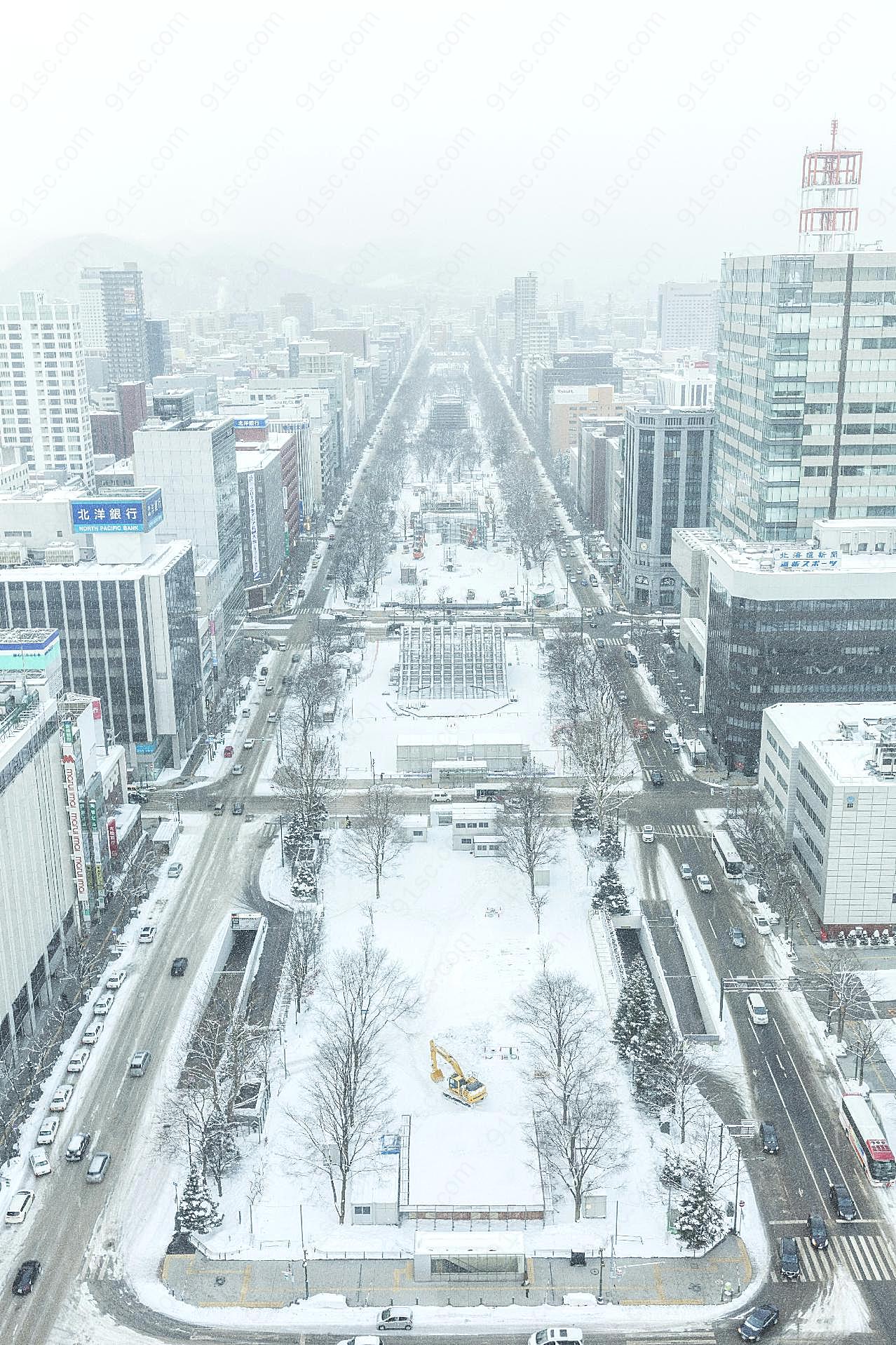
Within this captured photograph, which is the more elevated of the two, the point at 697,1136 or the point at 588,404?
the point at 588,404

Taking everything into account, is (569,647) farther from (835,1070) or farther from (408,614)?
(835,1070)

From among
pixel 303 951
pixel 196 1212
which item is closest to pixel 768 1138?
pixel 196 1212

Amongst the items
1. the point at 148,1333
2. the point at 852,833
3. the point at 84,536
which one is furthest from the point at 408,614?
the point at 148,1333

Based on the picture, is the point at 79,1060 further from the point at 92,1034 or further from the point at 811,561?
the point at 811,561

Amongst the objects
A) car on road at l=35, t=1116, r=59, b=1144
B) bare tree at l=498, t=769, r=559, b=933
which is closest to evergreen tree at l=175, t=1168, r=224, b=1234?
car on road at l=35, t=1116, r=59, b=1144

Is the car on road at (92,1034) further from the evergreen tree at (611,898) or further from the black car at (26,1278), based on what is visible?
the evergreen tree at (611,898)

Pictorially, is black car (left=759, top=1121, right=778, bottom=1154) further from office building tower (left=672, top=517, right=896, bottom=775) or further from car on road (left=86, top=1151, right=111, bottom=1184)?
office building tower (left=672, top=517, right=896, bottom=775)

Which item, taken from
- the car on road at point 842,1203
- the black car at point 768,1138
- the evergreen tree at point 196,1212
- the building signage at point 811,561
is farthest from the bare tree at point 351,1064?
the building signage at point 811,561
